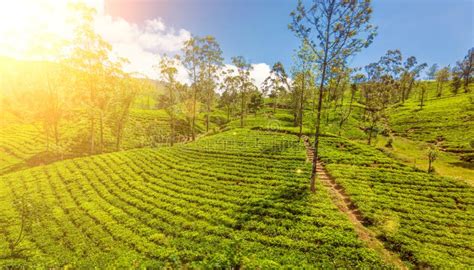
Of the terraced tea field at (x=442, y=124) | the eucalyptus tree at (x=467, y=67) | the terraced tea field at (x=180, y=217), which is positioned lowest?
the terraced tea field at (x=180, y=217)

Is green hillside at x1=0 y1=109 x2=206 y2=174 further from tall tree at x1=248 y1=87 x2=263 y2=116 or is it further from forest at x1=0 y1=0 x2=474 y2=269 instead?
tall tree at x1=248 y1=87 x2=263 y2=116

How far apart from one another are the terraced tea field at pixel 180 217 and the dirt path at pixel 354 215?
35.9 inches

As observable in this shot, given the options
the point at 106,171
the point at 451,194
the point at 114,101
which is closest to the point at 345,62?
the point at 451,194

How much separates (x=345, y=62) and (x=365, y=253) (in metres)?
18.1

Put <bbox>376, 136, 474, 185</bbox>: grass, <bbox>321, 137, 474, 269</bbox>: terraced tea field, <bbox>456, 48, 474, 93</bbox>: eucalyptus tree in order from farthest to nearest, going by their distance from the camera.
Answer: <bbox>456, 48, 474, 93</bbox>: eucalyptus tree, <bbox>376, 136, 474, 185</bbox>: grass, <bbox>321, 137, 474, 269</bbox>: terraced tea field

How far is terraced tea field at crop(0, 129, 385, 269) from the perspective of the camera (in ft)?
48.2

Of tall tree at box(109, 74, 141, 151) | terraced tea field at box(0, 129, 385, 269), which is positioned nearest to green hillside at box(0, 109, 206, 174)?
tall tree at box(109, 74, 141, 151)

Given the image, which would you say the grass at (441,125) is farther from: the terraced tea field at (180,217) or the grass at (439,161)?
the terraced tea field at (180,217)

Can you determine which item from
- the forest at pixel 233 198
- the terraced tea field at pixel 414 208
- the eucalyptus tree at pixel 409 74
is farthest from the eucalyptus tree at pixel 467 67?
the terraced tea field at pixel 414 208

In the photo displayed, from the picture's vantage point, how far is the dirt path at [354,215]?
14.1 meters

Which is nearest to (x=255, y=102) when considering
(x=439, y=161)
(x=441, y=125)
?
(x=441, y=125)

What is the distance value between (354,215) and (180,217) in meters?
16.1

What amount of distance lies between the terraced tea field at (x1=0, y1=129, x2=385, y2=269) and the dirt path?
91 centimetres

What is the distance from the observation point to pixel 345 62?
22.2 metres
